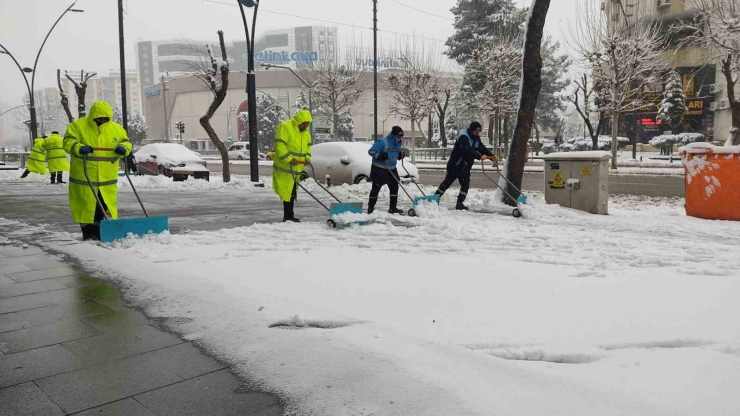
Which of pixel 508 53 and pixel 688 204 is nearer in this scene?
pixel 688 204

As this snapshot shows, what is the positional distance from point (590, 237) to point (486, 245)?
1.50 metres

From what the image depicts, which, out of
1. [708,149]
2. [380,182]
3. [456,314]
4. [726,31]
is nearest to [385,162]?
[380,182]

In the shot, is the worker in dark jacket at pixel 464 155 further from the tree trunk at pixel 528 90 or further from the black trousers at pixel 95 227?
the black trousers at pixel 95 227

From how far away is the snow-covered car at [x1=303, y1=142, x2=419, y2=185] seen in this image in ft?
49.6

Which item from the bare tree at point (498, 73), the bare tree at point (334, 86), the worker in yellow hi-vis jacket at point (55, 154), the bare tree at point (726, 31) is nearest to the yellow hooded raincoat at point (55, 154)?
the worker in yellow hi-vis jacket at point (55, 154)

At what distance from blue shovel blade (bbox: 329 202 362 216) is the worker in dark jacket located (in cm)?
229

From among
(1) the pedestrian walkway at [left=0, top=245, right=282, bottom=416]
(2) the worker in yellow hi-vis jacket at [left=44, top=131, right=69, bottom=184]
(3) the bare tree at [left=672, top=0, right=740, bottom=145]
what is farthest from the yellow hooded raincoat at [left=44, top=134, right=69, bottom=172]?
(3) the bare tree at [left=672, top=0, right=740, bottom=145]

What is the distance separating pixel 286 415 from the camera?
2385 mm

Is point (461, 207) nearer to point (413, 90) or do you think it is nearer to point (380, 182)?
point (380, 182)

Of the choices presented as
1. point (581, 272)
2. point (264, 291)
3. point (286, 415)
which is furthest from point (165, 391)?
point (581, 272)

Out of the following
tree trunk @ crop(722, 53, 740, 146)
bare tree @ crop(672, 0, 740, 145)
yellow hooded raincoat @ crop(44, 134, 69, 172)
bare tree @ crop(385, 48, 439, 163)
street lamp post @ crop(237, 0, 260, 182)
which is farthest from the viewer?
bare tree @ crop(385, 48, 439, 163)

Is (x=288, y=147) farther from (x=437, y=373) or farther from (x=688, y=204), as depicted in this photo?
(x=688, y=204)

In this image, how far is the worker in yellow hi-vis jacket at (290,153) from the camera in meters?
8.18

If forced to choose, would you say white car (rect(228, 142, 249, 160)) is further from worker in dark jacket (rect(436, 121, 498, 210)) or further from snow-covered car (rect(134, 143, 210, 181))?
worker in dark jacket (rect(436, 121, 498, 210))
